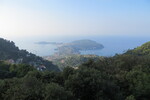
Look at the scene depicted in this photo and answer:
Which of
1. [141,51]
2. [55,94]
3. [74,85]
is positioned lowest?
[141,51]

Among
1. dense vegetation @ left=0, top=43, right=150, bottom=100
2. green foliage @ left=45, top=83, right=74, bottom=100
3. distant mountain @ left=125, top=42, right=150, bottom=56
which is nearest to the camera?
green foliage @ left=45, top=83, right=74, bottom=100

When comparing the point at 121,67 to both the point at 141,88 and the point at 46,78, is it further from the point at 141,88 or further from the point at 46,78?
the point at 46,78

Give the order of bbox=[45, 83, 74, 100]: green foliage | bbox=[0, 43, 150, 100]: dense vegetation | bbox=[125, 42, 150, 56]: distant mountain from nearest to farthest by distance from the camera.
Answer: bbox=[45, 83, 74, 100]: green foliage, bbox=[0, 43, 150, 100]: dense vegetation, bbox=[125, 42, 150, 56]: distant mountain

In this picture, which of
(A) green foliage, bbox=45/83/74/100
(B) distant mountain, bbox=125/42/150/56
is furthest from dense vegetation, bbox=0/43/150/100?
(B) distant mountain, bbox=125/42/150/56

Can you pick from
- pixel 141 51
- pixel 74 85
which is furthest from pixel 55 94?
pixel 141 51

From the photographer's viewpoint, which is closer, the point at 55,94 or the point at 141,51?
the point at 55,94

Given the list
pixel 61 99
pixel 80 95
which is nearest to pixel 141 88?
pixel 80 95

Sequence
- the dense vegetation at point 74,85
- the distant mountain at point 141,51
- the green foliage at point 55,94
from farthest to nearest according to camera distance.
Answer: the distant mountain at point 141,51
the dense vegetation at point 74,85
the green foliage at point 55,94

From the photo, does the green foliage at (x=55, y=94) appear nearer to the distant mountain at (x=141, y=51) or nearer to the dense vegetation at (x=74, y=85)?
the dense vegetation at (x=74, y=85)

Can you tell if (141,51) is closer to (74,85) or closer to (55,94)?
(74,85)

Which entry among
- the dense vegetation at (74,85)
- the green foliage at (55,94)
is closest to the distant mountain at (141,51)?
the dense vegetation at (74,85)

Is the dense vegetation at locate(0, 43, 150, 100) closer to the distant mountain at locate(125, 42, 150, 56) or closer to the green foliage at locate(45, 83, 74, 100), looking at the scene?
the green foliage at locate(45, 83, 74, 100)
